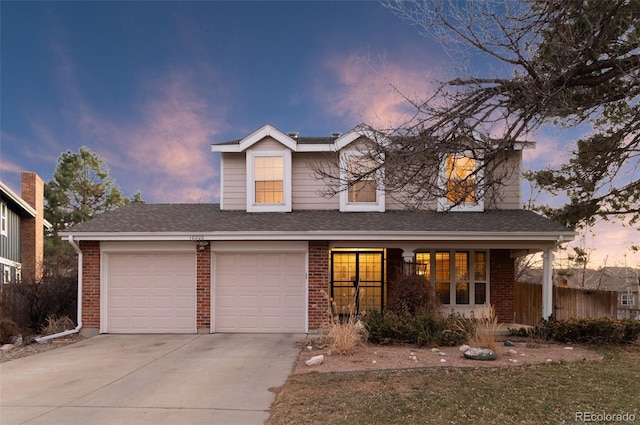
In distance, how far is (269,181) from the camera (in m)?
12.9

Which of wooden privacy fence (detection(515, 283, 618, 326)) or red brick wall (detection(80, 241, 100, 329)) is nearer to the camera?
red brick wall (detection(80, 241, 100, 329))

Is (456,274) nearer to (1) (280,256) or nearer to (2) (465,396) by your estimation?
(1) (280,256)

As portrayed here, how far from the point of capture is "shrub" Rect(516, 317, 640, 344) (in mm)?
9758

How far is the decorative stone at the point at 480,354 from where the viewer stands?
26.0ft

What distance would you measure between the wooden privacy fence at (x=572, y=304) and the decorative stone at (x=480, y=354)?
4763 millimetres

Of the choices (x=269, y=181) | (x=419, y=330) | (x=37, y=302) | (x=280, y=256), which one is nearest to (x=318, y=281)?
(x=280, y=256)

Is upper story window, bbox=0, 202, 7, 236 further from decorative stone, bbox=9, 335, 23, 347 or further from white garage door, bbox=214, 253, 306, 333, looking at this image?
white garage door, bbox=214, 253, 306, 333

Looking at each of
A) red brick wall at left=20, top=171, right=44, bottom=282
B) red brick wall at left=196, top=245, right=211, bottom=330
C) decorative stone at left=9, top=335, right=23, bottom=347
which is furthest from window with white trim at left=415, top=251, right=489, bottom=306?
red brick wall at left=20, top=171, right=44, bottom=282

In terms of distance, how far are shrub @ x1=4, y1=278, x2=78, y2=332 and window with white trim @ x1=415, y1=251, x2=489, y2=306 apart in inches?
383

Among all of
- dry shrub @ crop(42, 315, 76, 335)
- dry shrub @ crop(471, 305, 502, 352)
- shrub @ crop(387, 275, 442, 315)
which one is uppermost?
shrub @ crop(387, 275, 442, 315)

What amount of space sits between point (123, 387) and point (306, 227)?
5648 millimetres

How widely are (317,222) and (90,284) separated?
603 centimetres

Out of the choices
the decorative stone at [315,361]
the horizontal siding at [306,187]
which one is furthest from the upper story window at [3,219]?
the decorative stone at [315,361]

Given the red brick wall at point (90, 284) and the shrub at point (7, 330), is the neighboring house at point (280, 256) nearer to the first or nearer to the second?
the red brick wall at point (90, 284)
